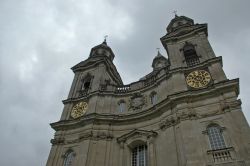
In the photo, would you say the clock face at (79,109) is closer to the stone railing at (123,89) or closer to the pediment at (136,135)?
the stone railing at (123,89)

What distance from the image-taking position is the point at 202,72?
64.0 feet

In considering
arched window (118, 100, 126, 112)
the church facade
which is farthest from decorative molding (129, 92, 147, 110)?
arched window (118, 100, 126, 112)

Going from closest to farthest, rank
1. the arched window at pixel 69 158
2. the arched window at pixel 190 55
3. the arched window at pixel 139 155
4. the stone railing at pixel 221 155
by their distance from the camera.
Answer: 1. the stone railing at pixel 221 155
2. the arched window at pixel 139 155
3. the arched window at pixel 69 158
4. the arched window at pixel 190 55

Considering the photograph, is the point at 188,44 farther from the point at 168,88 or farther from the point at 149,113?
the point at 149,113

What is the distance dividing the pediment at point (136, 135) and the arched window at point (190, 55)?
7.65 metres

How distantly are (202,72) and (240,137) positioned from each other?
6.85m

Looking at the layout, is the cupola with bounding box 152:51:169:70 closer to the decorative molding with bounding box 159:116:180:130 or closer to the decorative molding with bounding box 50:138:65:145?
the decorative molding with bounding box 159:116:180:130

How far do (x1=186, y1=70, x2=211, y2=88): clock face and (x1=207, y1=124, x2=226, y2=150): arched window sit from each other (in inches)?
157

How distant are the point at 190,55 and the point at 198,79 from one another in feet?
13.3

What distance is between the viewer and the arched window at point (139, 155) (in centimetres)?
1792

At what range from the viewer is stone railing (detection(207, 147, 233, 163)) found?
1377cm

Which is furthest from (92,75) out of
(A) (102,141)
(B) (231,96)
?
(B) (231,96)

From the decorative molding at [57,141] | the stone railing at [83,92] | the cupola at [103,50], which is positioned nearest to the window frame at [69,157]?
the decorative molding at [57,141]

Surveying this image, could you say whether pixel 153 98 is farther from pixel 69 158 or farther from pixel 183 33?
pixel 69 158
